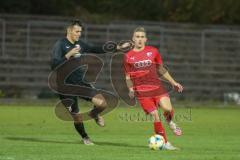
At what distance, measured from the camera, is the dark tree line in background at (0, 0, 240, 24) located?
120 ft

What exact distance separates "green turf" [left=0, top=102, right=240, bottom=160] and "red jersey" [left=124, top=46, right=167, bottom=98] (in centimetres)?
105

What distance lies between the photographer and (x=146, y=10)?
37969 mm

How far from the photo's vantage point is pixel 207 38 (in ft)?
122

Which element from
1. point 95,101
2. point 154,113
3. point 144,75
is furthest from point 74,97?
point 154,113

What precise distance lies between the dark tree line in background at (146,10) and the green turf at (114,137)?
10.3m

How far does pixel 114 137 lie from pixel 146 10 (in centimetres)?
2178

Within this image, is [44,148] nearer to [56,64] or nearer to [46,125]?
[56,64]

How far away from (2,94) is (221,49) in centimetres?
1114

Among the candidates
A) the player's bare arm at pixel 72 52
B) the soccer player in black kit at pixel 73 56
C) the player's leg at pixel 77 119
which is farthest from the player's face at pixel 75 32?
the player's leg at pixel 77 119

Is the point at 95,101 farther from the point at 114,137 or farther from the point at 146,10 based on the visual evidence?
the point at 146,10

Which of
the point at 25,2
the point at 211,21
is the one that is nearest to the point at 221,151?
the point at 25,2

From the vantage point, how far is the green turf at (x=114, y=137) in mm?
12273

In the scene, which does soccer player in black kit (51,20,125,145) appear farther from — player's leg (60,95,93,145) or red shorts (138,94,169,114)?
red shorts (138,94,169,114)

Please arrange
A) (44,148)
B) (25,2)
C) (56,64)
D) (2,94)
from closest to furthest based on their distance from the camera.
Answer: (44,148)
(56,64)
(2,94)
(25,2)
